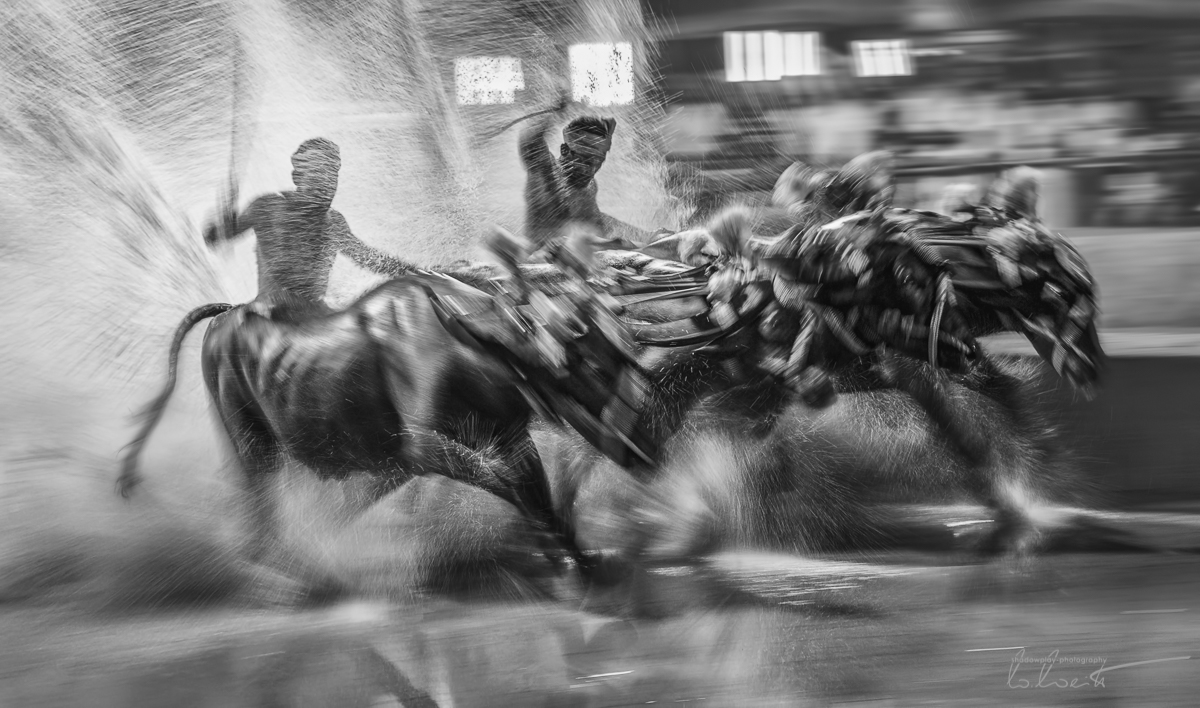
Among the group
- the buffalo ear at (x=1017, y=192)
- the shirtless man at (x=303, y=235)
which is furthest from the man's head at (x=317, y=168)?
the buffalo ear at (x=1017, y=192)

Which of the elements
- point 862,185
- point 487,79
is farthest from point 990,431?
point 487,79

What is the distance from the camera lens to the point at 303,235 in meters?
2.75

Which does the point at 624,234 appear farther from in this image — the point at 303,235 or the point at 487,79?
the point at 303,235

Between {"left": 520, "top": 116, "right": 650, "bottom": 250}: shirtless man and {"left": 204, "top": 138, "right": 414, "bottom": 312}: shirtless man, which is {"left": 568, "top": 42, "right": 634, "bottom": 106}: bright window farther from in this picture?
{"left": 204, "top": 138, "right": 414, "bottom": 312}: shirtless man

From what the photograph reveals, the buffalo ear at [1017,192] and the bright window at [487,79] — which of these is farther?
the buffalo ear at [1017,192]

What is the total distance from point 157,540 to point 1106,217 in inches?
129

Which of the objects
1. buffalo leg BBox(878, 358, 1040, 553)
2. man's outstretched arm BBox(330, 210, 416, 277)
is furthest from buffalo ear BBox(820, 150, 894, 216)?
man's outstretched arm BBox(330, 210, 416, 277)

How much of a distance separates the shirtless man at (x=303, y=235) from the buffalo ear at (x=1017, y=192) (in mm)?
1922

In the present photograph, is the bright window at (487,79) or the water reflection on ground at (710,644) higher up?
the bright window at (487,79)

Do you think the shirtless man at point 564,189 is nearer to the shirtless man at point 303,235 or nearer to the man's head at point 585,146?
the man's head at point 585,146

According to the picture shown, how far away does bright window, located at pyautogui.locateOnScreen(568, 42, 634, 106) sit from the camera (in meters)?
2.73

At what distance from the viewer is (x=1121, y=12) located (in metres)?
2.86

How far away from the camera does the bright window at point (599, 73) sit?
273 centimetres

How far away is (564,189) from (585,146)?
0.15 meters
